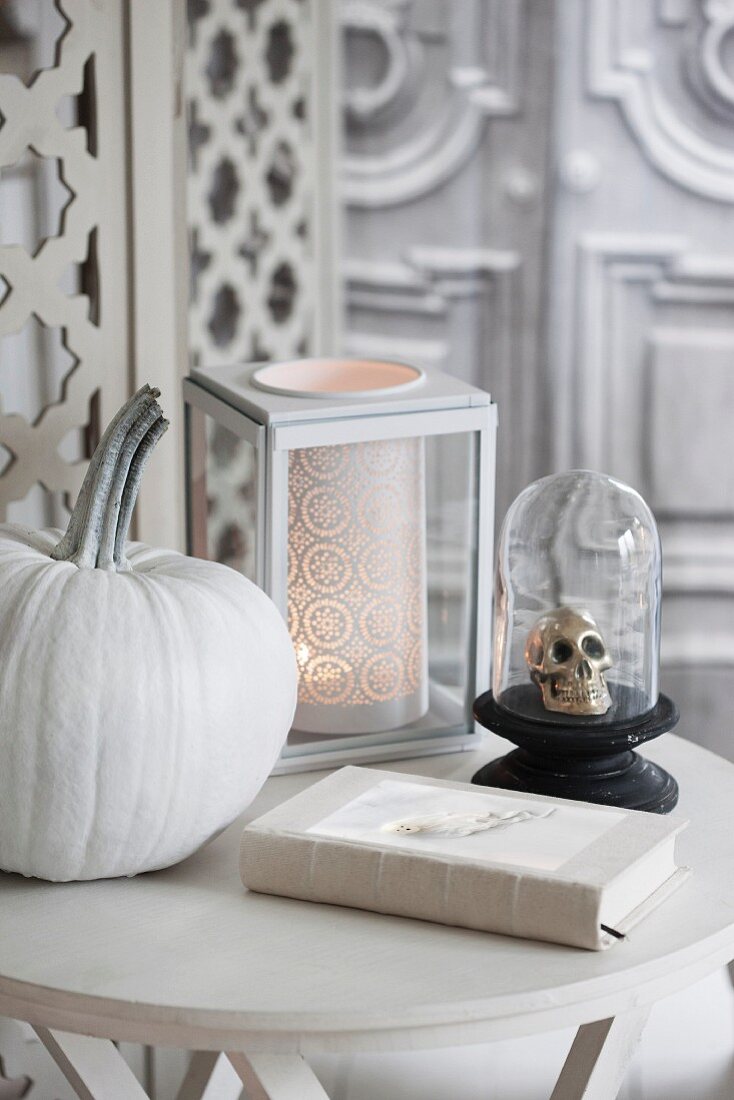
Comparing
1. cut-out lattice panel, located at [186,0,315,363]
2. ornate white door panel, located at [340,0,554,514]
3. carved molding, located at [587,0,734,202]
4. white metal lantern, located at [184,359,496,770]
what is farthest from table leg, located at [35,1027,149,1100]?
carved molding, located at [587,0,734,202]

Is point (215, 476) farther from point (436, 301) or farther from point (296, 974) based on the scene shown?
point (436, 301)

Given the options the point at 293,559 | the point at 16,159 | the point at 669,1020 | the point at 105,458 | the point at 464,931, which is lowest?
the point at 669,1020

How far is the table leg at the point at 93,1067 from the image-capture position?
82 centimetres

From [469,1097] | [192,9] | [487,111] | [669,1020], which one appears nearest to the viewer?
[469,1097]

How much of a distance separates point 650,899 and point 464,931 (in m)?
0.11

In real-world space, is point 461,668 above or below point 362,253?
below

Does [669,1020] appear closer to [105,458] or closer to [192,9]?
[105,458]

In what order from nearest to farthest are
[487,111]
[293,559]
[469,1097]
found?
[293,559] → [469,1097] → [487,111]

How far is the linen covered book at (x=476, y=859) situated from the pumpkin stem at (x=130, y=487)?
0.58ft

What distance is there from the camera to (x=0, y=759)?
0.73 m

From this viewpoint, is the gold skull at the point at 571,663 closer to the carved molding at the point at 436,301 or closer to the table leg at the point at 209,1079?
the table leg at the point at 209,1079

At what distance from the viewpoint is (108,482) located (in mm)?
799

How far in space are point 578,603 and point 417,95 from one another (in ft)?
3.61

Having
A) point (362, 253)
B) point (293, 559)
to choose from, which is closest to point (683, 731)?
point (362, 253)
